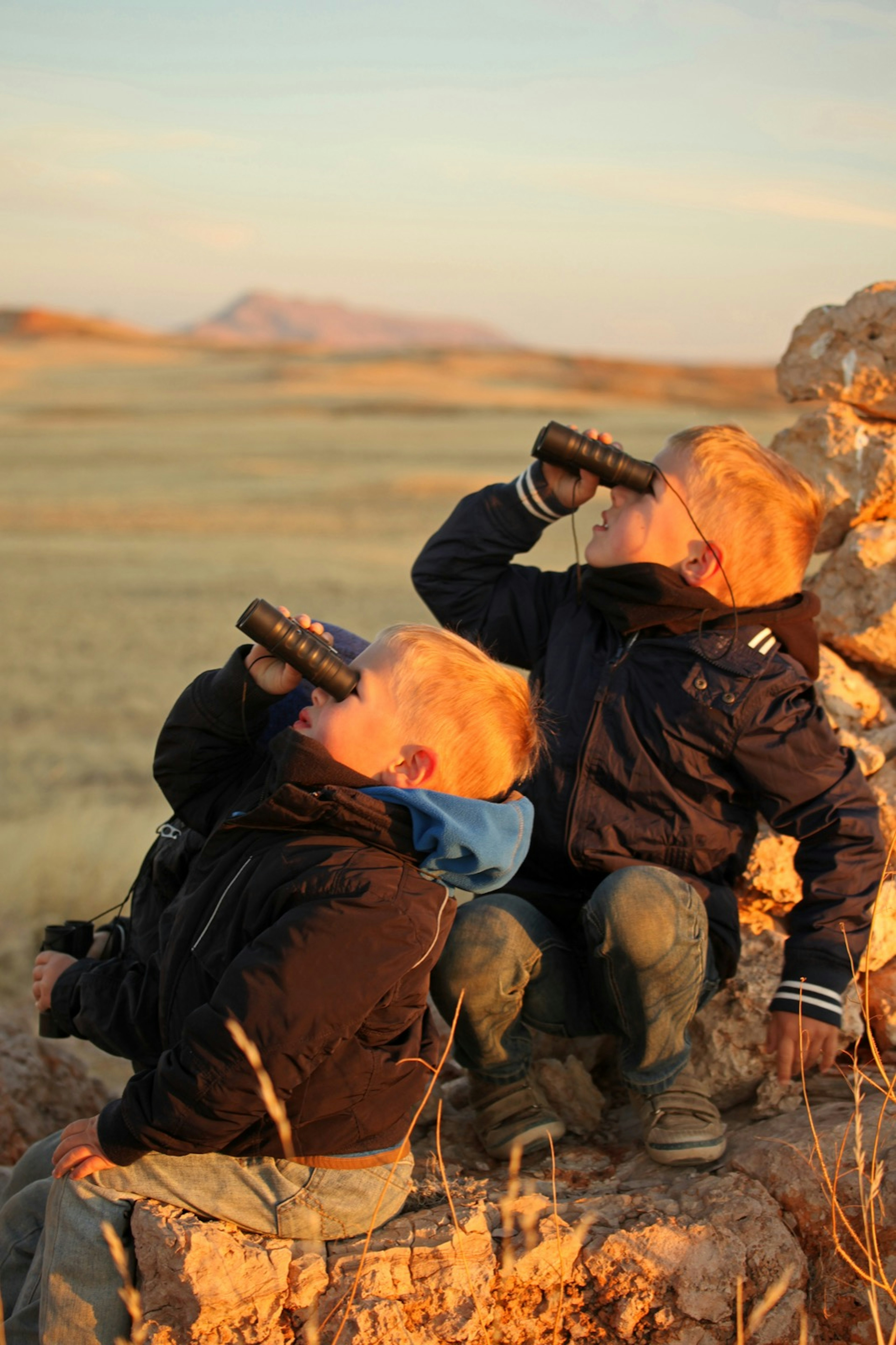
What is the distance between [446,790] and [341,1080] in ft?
1.94

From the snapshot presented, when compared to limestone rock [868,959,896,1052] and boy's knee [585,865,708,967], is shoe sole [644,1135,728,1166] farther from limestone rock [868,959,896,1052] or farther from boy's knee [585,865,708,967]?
limestone rock [868,959,896,1052]

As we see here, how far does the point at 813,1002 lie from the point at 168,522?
62.2 feet

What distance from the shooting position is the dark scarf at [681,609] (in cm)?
288

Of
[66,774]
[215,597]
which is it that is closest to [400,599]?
[215,597]

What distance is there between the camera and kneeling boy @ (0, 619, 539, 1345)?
6.66ft

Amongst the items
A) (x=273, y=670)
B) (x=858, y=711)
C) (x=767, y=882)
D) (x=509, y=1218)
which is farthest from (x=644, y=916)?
(x=858, y=711)

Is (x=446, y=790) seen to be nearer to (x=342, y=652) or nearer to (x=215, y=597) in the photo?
(x=342, y=652)

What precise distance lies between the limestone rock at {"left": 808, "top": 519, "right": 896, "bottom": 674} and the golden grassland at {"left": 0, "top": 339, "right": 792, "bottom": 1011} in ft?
11.0

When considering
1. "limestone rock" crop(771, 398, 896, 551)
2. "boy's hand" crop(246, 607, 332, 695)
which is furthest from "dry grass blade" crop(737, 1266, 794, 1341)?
"limestone rock" crop(771, 398, 896, 551)

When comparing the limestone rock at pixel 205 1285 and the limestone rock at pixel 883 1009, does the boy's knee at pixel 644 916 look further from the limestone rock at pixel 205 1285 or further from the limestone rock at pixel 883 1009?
the limestone rock at pixel 205 1285

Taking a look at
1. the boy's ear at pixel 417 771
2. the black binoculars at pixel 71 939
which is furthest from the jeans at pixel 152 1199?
the boy's ear at pixel 417 771

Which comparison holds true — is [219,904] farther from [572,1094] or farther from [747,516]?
[747,516]

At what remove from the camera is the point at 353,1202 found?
2.27 meters

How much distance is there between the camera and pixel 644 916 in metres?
2.54
